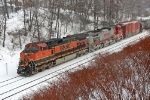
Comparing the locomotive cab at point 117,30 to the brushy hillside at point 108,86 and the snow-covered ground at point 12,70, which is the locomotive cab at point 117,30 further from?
the brushy hillside at point 108,86

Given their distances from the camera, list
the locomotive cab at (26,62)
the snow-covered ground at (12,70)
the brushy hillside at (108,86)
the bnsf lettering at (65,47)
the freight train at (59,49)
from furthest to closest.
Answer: the bnsf lettering at (65,47), the freight train at (59,49), the locomotive cab at (26,62), the snow-covered ground at (12,70), the brushy hillside at (108,86)

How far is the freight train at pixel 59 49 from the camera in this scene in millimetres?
19578

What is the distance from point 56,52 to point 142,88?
513 inches

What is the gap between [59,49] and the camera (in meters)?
22.7

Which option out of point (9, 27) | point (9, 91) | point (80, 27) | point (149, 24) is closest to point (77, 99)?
point (9, 91)

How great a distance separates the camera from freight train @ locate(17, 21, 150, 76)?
19578 millimetres

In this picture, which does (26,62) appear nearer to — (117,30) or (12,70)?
(12,70)

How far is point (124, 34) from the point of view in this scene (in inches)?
1543

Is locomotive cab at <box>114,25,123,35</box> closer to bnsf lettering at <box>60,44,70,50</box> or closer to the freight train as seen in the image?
the freight train

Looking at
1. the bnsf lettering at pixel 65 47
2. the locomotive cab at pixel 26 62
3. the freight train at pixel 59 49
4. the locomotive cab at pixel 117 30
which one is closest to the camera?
the locomotive cab at pixel 26 62

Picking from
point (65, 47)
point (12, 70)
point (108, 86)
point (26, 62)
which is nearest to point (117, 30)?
point (65, 47)

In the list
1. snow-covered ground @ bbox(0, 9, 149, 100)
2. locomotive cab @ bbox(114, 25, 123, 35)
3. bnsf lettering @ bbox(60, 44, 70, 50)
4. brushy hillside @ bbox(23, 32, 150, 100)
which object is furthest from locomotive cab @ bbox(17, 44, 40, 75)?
locomotive cab @ bbox(114, 25, 123, 35)

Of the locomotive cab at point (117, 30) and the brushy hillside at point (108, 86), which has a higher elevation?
the locomotive cab at point (117, 30)

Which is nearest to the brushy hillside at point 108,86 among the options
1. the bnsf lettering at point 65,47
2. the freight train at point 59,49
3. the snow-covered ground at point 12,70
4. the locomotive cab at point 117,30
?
the snow-covered ground at point 12,70
